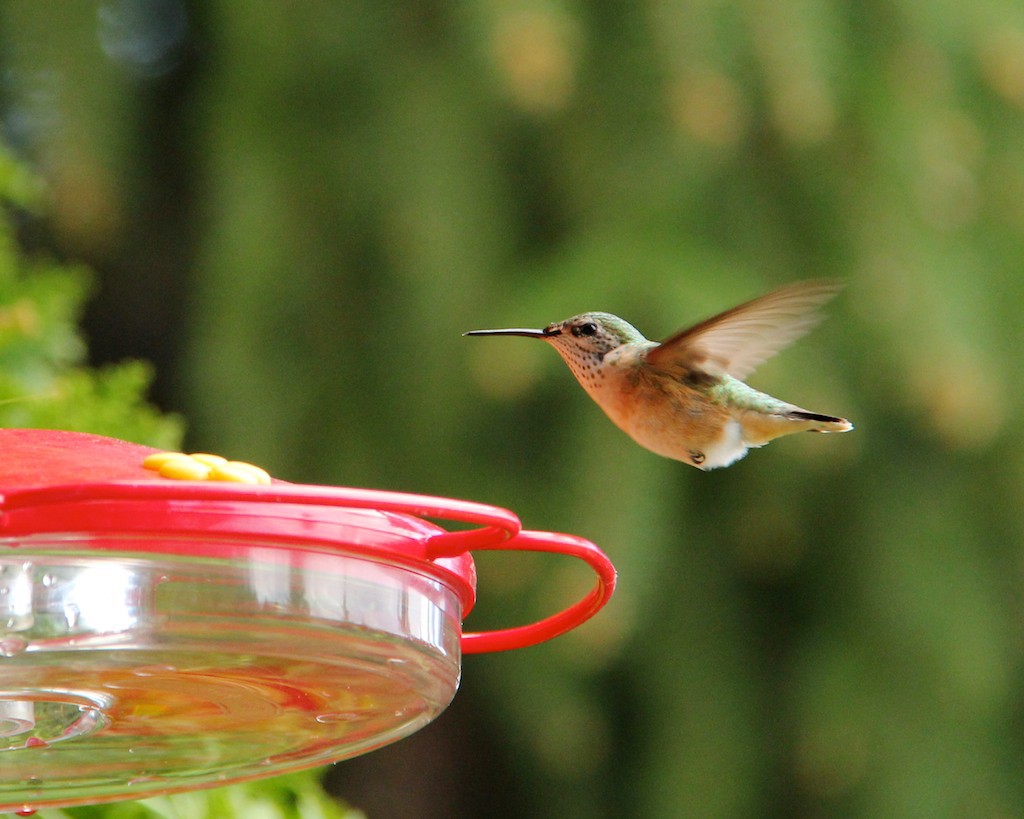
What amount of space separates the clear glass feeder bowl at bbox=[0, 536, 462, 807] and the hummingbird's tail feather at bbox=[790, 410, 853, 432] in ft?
3.37

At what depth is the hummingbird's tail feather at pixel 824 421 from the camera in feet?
7.57

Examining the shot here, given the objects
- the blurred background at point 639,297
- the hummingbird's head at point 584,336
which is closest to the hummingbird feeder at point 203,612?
the hummingbird's head at point 584,336

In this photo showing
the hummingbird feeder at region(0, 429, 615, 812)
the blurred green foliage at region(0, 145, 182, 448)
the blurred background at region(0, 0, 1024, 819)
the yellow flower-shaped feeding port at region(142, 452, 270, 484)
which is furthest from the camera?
the blurred background at region(0, 0, 1024, 819)

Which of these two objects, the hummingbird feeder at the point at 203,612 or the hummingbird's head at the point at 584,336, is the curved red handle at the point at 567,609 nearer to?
the hummingbird feeder at the point at 203,612

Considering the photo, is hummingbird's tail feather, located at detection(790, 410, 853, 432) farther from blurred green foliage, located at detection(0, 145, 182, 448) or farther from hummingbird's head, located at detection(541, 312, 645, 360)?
blurred green foliage, located at detection(0, 145, 182, 448)

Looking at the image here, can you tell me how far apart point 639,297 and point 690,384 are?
1.65 meters

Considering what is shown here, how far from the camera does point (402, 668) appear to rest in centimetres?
144

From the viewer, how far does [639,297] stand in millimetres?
4094

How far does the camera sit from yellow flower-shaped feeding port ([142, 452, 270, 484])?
1360 millimetres

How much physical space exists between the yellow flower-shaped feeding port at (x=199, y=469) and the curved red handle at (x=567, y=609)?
287 millimetres

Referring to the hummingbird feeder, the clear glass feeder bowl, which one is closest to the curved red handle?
the hummingbird feeder

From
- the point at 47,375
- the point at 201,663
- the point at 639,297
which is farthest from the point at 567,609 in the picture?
the point at 639,297

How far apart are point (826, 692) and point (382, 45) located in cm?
291

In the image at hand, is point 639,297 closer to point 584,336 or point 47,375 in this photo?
point 584,336
